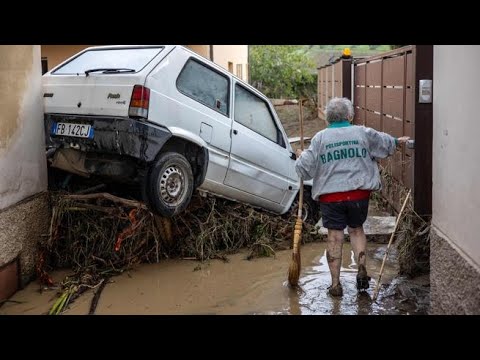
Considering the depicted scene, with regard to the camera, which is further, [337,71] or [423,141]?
[337,71]

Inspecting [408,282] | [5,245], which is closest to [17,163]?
[5,245]

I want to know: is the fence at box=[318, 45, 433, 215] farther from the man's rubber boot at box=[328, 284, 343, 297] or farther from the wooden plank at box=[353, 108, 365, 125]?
the man's rubber boot at box=[328, 284, 343, 297]

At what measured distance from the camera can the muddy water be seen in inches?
219

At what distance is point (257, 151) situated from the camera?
7.54 m

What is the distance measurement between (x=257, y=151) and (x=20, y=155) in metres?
2.65

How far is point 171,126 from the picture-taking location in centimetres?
634

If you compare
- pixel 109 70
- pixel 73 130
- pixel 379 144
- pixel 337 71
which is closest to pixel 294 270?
pixel 379 144

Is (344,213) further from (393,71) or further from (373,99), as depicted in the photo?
(373,99)

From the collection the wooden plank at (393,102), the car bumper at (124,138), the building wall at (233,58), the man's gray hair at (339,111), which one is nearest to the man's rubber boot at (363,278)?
the man's gray hair at (339,111)

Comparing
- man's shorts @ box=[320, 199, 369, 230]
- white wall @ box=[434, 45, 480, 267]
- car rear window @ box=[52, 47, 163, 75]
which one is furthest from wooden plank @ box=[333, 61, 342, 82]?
white wall @ box=[434, 45, 480, 267]

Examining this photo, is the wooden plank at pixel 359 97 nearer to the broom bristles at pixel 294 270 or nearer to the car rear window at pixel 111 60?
the car rear window at pixel 111 60

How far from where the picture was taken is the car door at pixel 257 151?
7273 millimetres
